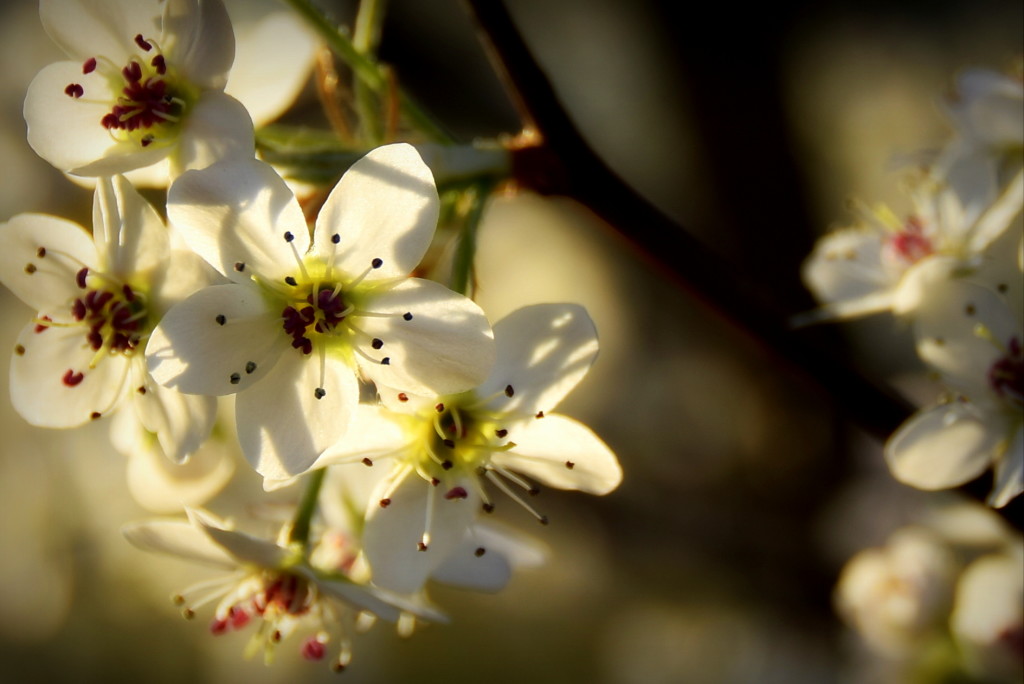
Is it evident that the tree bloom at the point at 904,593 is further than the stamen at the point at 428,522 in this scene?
Yes

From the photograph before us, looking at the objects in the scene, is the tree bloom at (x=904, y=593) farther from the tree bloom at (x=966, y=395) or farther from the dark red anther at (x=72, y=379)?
the dark red anther at (x=72, y=379)

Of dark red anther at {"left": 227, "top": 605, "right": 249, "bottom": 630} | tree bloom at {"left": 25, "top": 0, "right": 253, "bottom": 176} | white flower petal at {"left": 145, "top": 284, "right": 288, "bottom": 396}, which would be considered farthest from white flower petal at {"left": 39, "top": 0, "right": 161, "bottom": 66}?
dark red anther at {"left": 227, "top": 605, "right": 249, "bottom": 630}

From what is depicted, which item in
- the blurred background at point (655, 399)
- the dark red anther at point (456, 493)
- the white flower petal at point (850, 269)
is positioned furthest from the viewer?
the blurred background at point (655, 399)

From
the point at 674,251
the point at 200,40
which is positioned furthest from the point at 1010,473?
the point at 200,40

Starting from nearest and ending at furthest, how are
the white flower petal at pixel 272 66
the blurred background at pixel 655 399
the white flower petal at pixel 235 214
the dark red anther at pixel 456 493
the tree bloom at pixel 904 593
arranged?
1. the white flower petal at pixel 235 214
2. the dark red anther at pixel 456 493
3. the white flower petal at pixel 272 66
4. the tree bloom at pixel 904 593
5. the blurred background at pixel 655 399

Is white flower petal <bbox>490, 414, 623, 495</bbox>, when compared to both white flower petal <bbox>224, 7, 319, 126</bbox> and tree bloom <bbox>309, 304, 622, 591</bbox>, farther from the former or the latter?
white flower petal <bbox>224, 7, 319, 126</bbox>

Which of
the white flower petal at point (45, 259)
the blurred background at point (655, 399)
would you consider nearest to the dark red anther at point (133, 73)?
the white flower petal at point (45, 259)

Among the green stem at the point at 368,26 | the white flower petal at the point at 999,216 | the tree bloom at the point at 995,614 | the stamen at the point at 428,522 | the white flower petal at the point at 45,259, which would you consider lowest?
the white flower petal at the point at 45,259

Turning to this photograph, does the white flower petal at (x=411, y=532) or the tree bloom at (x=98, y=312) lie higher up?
the white flower petal at (x=411, y=532)

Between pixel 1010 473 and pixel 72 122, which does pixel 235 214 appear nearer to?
pixel 72 122
